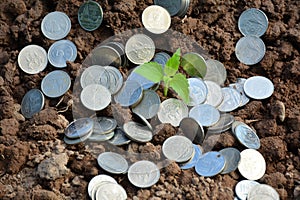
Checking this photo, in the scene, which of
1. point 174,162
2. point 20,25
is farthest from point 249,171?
point 20,25

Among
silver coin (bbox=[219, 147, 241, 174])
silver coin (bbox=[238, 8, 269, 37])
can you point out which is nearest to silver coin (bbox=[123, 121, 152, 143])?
silver coin (bbox=[219, 147, 241, 174])

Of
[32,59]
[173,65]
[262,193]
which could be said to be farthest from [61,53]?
[262,193]

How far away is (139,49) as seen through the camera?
11.8 feet

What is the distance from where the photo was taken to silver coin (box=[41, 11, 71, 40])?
369 centimetres

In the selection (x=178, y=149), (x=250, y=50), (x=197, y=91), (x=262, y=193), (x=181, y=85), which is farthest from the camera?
(x=250, y=50)

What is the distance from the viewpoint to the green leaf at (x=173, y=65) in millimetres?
3445

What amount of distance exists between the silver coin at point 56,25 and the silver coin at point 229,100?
3.19 feet

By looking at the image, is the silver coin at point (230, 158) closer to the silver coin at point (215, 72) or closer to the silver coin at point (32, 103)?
the silver coin at point (215, 72)

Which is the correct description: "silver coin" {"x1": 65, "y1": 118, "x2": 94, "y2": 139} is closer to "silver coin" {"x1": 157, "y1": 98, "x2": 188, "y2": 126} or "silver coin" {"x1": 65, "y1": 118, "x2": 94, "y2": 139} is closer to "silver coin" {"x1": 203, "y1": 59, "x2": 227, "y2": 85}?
"silver coin" {"x1": 157, "y1": 98, "x2": 188, "y2": 126}

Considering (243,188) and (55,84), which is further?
(55,84)

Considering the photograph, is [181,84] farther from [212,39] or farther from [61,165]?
[61,165]

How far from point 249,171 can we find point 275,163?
0.18 metres

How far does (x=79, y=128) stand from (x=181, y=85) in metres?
0.59

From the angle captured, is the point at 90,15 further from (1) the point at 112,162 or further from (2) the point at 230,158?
(2) the point at 230,158
